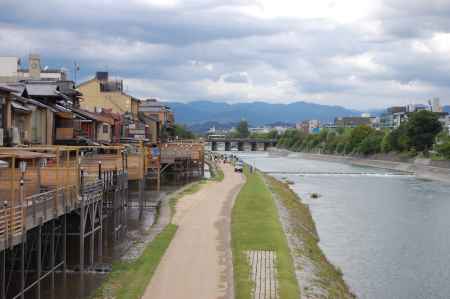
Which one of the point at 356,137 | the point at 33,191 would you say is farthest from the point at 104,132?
the point at 356,137

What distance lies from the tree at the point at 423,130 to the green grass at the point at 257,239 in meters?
90.6

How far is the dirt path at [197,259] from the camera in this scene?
21.5 metres

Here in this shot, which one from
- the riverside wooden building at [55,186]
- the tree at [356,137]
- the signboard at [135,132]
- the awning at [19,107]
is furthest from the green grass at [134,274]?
the tree at [356,137]

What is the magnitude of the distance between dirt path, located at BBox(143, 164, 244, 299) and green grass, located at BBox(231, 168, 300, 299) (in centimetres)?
42

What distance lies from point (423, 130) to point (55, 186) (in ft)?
405

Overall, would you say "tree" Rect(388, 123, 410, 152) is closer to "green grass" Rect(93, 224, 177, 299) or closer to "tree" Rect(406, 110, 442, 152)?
"tree" Rect(406, 110, 442, 152)

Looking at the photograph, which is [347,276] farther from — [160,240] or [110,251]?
[110,251]

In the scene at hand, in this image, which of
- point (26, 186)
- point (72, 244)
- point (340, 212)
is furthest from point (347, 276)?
point (340, 212)

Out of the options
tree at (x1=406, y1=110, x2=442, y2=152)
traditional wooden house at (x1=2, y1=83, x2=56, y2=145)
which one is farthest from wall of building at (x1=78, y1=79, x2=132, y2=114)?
tree at (x1=406, y1=110, x2=442, y2=152)

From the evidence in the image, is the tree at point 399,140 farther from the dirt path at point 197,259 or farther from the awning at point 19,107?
the awning at point 19,107

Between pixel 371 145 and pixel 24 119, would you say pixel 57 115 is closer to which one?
pixel 24 119

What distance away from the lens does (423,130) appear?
13725 cm

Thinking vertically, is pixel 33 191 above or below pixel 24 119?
below

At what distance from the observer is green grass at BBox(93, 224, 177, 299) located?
71.3 feet
